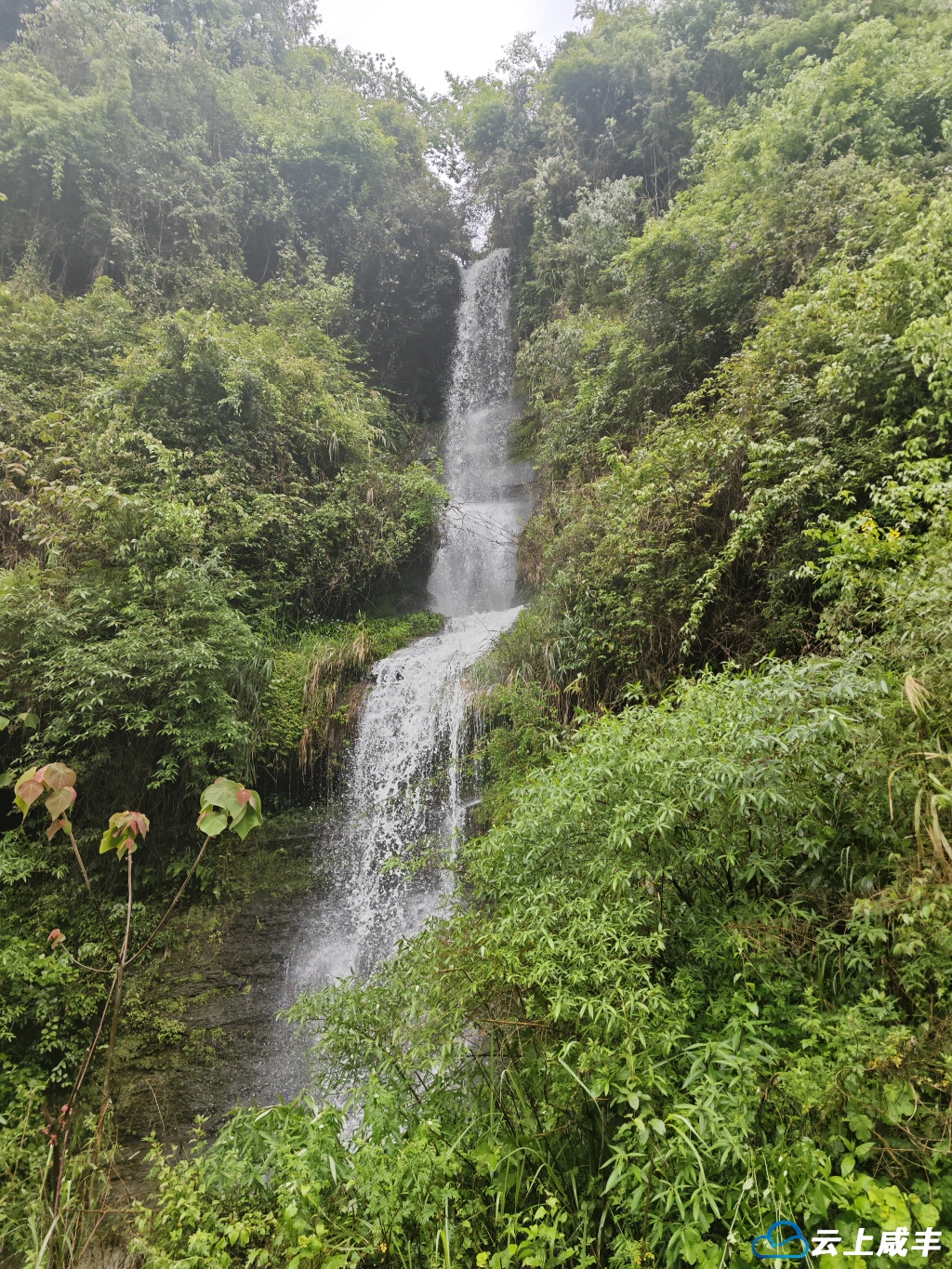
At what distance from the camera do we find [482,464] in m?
13.8

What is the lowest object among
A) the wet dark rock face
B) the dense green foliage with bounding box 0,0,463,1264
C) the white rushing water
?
the wet dark rock face

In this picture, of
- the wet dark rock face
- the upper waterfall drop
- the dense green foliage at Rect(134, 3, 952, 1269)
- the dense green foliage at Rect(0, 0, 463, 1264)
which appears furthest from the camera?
the upper waterfall drop

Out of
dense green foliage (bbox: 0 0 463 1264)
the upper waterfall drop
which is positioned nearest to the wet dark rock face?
dense green foliage (bbox: 0 0 463 1264)

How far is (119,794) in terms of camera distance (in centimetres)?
623

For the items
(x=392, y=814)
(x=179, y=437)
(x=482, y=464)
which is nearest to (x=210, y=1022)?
(x=392, y=814)

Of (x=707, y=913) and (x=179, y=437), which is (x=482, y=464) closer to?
(x=179, y=437)

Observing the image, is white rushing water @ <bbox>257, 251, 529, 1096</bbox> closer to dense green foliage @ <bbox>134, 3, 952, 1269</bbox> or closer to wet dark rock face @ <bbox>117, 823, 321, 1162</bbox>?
wet dark rock face @ <bbox>117, 823, 321, 1162</bbox>

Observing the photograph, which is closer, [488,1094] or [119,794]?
[488,1094]

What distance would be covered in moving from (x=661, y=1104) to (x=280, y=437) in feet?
31.0

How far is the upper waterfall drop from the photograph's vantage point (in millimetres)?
11617

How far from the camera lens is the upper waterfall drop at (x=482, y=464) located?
11.6 meters

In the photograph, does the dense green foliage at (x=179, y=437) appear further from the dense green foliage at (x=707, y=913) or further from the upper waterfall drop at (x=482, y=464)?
the dense green foliage at (x=707, y=913)

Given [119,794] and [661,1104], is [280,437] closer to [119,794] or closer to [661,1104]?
[119,794]

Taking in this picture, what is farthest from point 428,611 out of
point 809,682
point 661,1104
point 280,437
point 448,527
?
point 661,1104
